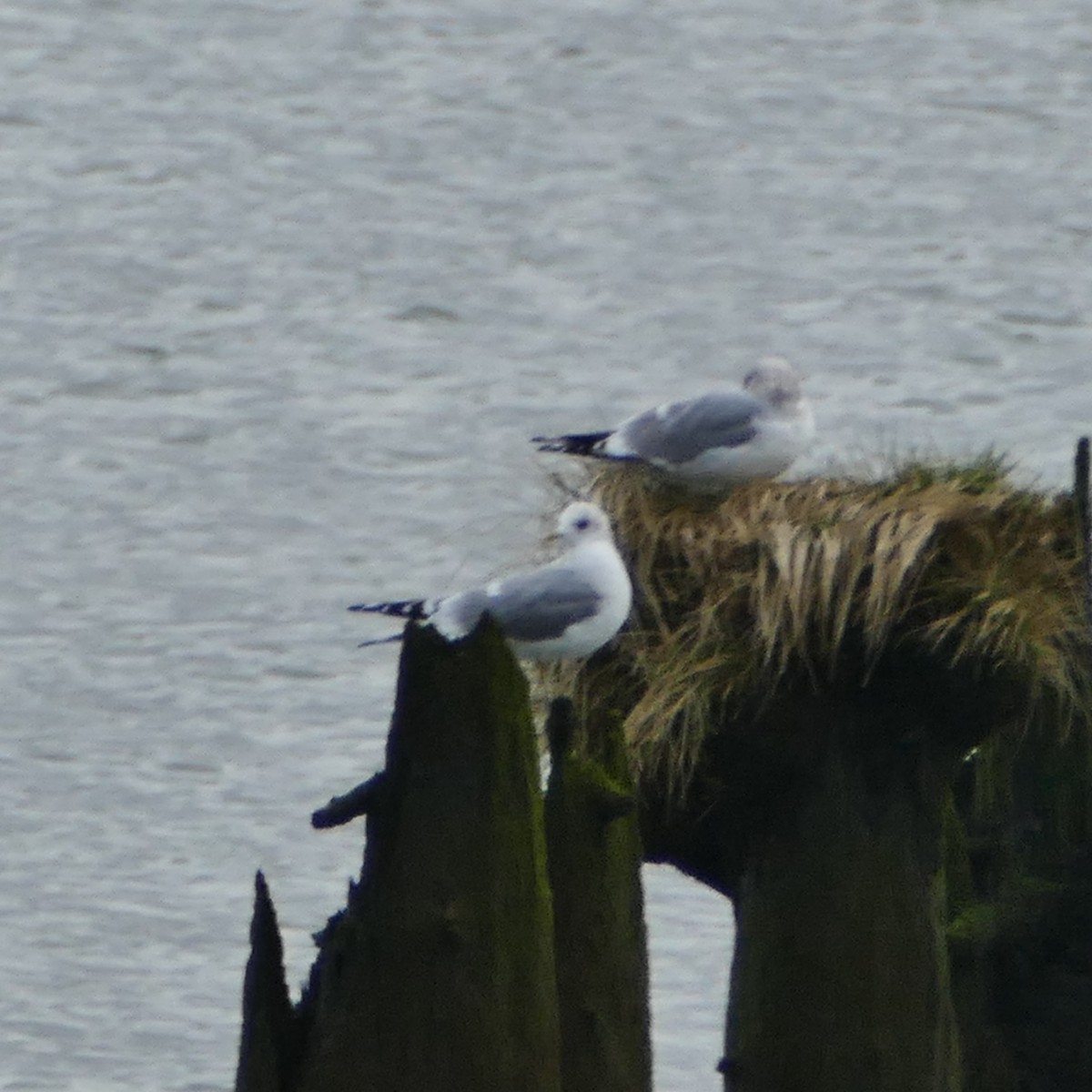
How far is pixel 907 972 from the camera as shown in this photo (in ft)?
17.2

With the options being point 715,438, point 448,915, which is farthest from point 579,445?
point 448,915

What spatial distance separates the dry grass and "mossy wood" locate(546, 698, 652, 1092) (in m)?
0.74

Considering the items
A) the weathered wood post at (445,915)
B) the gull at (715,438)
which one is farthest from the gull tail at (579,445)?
the weathered wood post at (445,915)

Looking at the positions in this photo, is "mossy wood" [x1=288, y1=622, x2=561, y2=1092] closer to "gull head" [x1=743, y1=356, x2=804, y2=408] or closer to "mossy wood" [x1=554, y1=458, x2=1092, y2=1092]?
"mossy wood" [x1=554, y1=458, x2=1092, y2=1092]

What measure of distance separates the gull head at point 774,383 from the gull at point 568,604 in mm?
928

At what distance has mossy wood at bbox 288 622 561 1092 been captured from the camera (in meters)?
3.89

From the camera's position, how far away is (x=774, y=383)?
6.03 meters

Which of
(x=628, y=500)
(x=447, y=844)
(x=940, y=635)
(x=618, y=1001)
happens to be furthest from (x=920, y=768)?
(x=447, y=844)

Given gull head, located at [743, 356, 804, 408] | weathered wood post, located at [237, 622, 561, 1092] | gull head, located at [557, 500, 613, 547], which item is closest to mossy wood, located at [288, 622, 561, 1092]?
weathered wood post, located at [237, 622, 561, 1092]

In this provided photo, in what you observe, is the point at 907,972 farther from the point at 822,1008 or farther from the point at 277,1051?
the point at 277,1051

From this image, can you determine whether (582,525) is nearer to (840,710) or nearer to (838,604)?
(838,604)

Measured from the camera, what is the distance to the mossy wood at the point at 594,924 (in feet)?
14.1

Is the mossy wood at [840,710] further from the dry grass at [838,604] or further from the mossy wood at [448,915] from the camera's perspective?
the mossy wood at [448,915]

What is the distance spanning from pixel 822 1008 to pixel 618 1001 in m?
0.99
